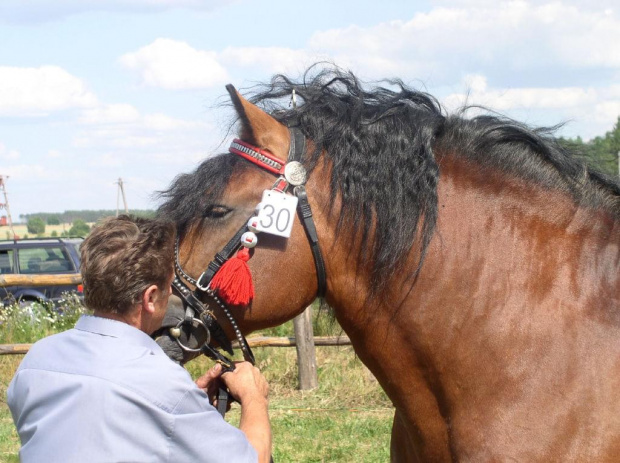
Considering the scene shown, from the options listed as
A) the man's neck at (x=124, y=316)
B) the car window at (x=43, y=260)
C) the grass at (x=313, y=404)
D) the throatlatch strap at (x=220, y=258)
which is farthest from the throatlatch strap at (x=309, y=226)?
the car window at (x=43, y=260)

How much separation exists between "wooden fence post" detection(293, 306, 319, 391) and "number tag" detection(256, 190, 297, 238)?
18.4 ft

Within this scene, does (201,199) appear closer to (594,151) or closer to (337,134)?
(337,134)

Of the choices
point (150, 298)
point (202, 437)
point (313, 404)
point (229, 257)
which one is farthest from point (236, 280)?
point (313, 404)

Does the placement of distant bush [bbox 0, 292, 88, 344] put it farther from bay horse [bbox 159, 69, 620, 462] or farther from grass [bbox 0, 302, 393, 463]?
bay horse [bbox 159, 69, 620, 462]

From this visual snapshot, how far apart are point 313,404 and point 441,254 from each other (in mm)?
5576

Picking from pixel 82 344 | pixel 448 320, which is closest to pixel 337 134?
pixel 448 320

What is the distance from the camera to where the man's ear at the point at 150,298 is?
1.91 metres

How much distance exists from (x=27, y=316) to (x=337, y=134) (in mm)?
7928

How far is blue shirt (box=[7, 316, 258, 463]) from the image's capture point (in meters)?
1.66

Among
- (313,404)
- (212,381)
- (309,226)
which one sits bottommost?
(313,404)

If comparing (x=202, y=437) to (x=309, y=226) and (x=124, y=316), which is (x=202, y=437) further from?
(x=309, y=226)

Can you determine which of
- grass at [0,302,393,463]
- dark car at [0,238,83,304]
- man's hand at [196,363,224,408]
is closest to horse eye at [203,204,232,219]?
man's hand at [196,363,224,408]

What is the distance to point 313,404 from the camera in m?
7.71

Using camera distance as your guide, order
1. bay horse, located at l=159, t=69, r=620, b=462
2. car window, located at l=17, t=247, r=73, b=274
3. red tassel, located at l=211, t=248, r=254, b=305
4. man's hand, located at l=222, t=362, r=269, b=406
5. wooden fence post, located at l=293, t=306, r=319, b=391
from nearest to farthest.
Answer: man's hand, located at l=222, t=362, r=269, b=406 → bay horse, located at l=159, t=69, r=620, b=462 → red tassel, located at l=211, t=248, r=254, b=305 → wooden fence post, located at l=293, t=306, r=319, b=391 → car window, located at l=17, t=247, r=73, b=274
